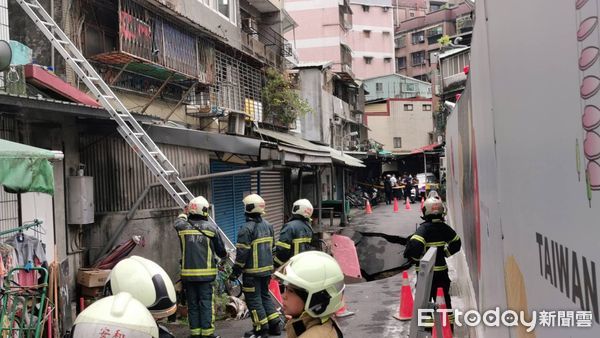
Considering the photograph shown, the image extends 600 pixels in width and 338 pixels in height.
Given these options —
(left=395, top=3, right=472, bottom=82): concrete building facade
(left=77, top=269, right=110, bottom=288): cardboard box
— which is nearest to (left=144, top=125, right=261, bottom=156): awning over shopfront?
(left=77, top=269, right=110, bottom=288): cardboard box

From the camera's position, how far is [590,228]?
1400 millimetres

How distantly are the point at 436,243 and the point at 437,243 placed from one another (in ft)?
0.05

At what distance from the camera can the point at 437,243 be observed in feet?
22.8

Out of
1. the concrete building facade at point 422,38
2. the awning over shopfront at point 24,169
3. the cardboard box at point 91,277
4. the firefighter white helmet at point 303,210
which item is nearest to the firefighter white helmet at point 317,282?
the awning over shopfront at point 24,169

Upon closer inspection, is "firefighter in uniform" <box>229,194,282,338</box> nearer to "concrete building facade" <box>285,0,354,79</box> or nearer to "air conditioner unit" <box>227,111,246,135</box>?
"air conditioner unit" <box>227,111,246,135</box>

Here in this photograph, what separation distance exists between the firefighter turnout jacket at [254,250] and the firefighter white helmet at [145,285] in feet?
12.3

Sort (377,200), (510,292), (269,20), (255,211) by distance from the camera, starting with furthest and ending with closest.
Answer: (377,200) → (269,20) → (255,211) → (510,292)

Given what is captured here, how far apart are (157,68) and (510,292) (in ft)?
30.7

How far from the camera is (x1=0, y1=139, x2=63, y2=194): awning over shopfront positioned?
4719 mm

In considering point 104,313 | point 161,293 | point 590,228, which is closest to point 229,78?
point 161,293

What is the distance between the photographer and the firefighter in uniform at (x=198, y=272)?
7035mm

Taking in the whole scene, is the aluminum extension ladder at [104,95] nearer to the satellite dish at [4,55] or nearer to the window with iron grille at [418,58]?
the satellite dish at [4,55]

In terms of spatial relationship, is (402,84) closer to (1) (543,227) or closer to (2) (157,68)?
(2) (157,68)

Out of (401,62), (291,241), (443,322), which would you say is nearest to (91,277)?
(291,241)
